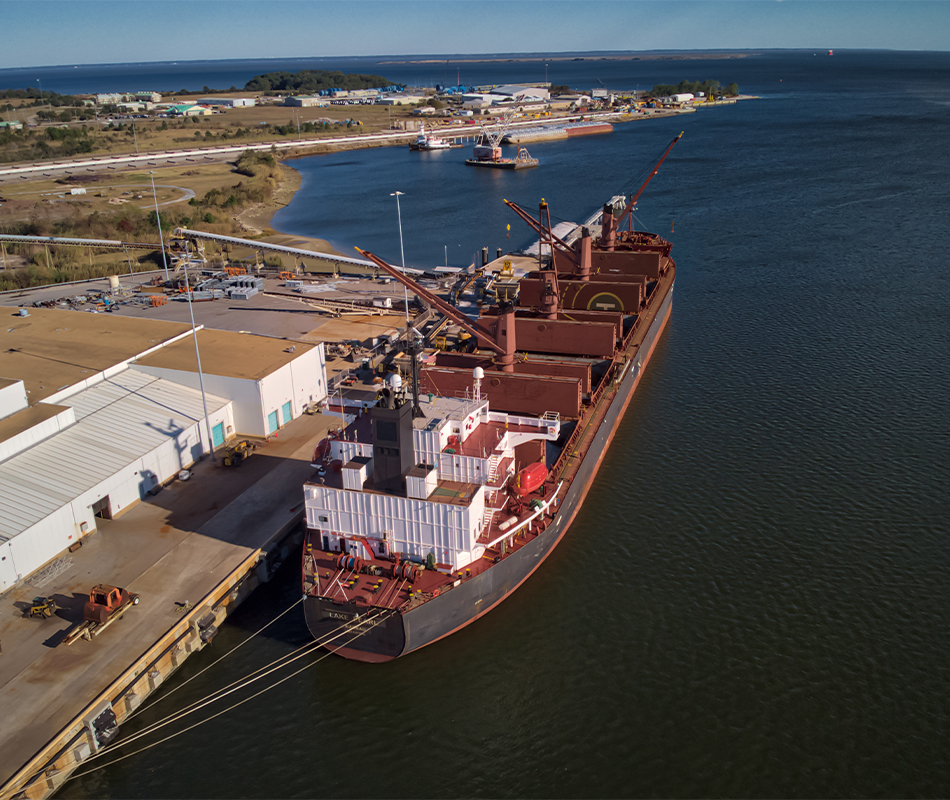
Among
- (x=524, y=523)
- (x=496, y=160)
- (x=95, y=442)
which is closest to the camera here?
(x=524, y=523)

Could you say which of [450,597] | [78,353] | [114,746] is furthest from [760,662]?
[78,353]

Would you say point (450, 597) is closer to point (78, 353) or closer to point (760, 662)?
point (760, 662)

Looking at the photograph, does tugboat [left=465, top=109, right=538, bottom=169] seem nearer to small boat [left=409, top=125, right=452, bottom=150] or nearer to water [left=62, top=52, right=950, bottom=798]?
small boat [left=409, top=125, right=452, bottom=150]

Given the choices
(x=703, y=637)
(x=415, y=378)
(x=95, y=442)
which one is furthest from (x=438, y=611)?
(x=95, y=442)

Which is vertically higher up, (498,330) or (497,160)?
(497,160)

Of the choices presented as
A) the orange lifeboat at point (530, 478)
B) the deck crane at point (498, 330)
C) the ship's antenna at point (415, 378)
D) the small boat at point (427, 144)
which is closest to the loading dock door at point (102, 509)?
the ship's antenna at point (415, 378)

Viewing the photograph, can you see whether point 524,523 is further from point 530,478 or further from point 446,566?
point 446,566
